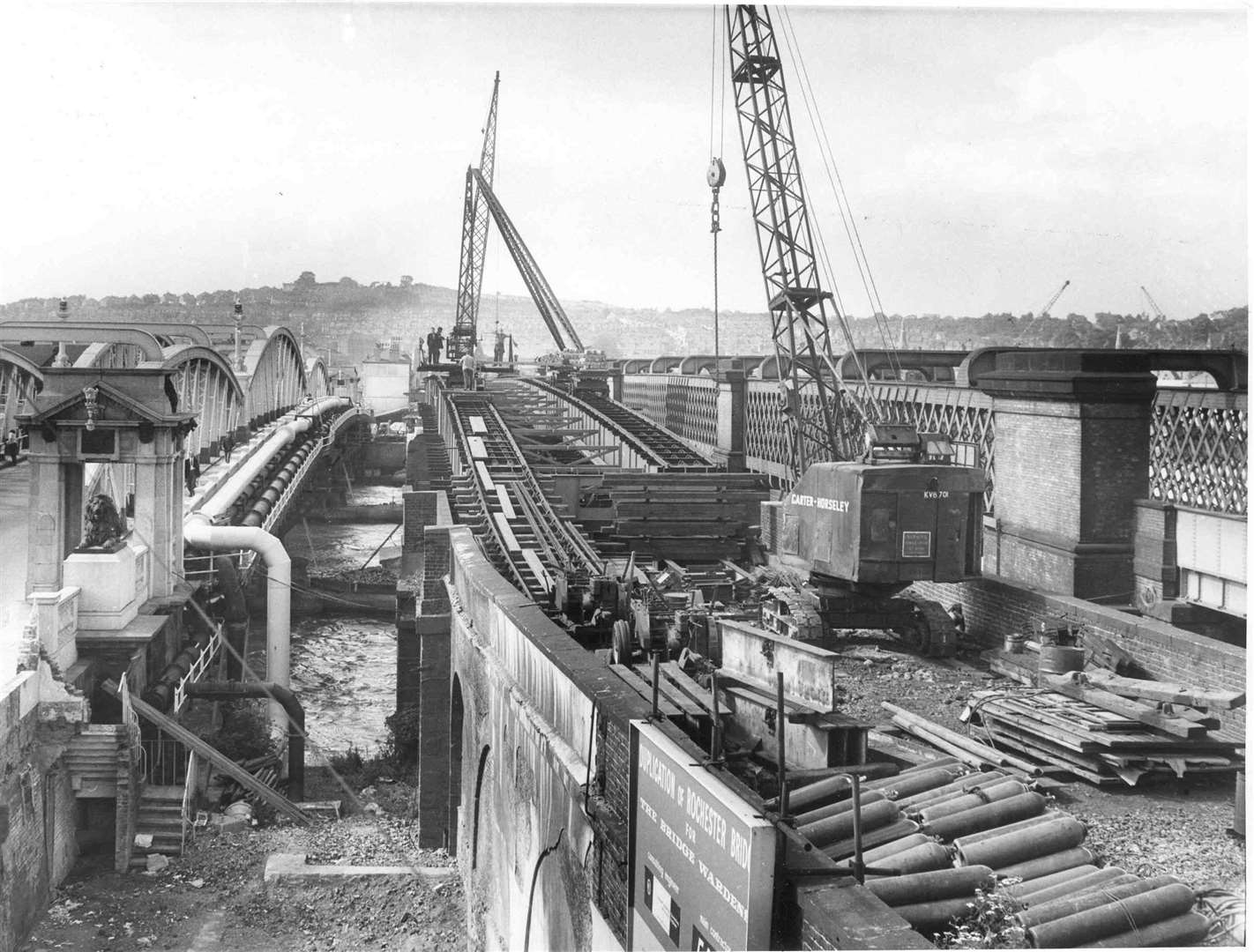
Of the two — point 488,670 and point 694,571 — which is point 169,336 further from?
point 488,670

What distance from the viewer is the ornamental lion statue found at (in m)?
22.5

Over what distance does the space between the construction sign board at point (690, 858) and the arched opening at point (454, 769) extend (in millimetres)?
11917

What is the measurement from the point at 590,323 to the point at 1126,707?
2817 inches

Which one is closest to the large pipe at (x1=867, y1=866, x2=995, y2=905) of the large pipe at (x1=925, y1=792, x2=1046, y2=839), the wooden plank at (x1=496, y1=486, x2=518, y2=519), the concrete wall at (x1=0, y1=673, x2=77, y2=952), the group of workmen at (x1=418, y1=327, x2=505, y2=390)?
the large pipe at (x1=925, y1=792, x2=1046, y2=839)

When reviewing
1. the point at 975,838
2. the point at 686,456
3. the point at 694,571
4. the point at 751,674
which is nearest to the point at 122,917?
the point at 694,571

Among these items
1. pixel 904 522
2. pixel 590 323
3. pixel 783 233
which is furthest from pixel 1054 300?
pixel 590 323

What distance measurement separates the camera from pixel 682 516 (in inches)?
863

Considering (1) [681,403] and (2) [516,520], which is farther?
(1) [681,403]

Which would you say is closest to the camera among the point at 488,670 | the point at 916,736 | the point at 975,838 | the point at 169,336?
the point at 975,838

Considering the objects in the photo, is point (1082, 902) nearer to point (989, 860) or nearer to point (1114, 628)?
point (989, 860)

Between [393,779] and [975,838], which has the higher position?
[975,838]

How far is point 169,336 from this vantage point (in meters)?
40.4

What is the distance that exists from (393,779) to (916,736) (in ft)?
48.1

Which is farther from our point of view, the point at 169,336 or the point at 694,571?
the point at 169,336
